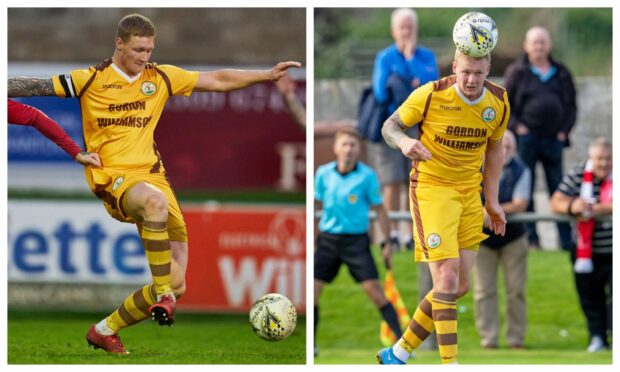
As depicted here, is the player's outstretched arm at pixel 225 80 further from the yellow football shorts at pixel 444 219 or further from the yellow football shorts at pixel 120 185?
the yellow football shorts at pixel 444 219

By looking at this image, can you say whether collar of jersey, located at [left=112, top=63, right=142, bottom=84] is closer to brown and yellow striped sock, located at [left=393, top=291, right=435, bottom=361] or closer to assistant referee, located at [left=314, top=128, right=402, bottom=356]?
brown and yellow striped sock, located at [left=393, top=291, right=435, bottom=361]

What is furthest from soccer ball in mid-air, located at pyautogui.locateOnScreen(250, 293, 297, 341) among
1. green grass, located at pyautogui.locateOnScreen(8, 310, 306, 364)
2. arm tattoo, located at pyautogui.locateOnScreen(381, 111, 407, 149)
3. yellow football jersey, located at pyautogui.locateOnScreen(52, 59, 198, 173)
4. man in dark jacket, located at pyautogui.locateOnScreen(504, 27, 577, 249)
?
man in dark jacket, located at pyautogui.locateOnScreen(504, 27, 577, 249)

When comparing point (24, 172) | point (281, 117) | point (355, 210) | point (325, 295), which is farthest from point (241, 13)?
point (355, 210)

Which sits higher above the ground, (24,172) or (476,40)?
(476,40)

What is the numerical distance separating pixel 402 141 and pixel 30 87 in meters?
2.20

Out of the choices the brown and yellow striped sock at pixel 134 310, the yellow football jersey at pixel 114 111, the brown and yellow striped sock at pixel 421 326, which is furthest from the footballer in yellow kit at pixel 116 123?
the brown and yellow striped sock at pixel 421 326

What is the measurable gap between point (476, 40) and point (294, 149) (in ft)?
28.0

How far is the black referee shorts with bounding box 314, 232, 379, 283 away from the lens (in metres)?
10.6

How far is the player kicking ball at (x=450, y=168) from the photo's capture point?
26.3ft

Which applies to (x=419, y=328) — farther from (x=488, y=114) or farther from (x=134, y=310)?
(x=134, y=310)

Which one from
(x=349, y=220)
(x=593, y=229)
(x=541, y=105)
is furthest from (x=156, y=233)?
(x=541, y=105)

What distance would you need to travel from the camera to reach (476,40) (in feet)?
25.6

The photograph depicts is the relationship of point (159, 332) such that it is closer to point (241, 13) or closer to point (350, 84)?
point (350, 84)

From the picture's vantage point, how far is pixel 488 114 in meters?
8.05
